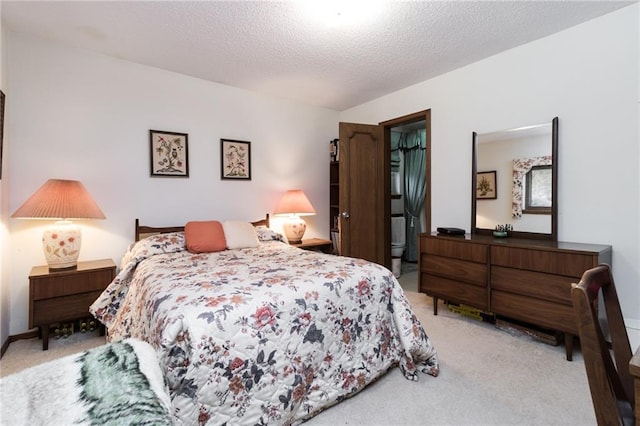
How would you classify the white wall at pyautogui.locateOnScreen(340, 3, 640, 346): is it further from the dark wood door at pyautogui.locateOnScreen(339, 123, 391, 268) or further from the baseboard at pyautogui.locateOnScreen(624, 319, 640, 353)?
the dark wood door at pyautogui.locateOnScreen(339, 123, 391, 268)

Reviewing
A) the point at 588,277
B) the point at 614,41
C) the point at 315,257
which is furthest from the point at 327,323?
the point at 614,41

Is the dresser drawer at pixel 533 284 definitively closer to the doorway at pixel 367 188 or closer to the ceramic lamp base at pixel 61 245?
the doorway at pixel 367 188

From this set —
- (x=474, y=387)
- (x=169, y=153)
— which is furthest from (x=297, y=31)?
(x=474, y=387)

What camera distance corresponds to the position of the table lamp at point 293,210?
3760 millimetres

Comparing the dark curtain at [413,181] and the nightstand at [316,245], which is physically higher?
the dark curtain at [413,181]

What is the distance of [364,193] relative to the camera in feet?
13.2

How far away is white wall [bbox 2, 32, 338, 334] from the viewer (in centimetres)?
255

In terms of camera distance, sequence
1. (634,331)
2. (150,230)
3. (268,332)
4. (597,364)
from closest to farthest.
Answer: (597,364) < (268,332) < (634,331) < (150,230)

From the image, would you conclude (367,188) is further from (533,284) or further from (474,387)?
(474,387)

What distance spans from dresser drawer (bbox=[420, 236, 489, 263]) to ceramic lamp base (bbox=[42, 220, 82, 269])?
3054 millimetres

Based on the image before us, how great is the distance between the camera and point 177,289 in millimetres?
1616

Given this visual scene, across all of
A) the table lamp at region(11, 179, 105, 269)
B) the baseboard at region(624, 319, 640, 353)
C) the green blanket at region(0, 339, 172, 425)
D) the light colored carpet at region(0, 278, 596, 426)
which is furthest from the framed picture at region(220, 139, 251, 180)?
the baseboard at region(624, 319, 640, 353)

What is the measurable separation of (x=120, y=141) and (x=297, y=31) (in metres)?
1.96

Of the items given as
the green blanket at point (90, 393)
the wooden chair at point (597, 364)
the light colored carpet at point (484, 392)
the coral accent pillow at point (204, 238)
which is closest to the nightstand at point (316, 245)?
the coral accent pillow at point (204, 238)
